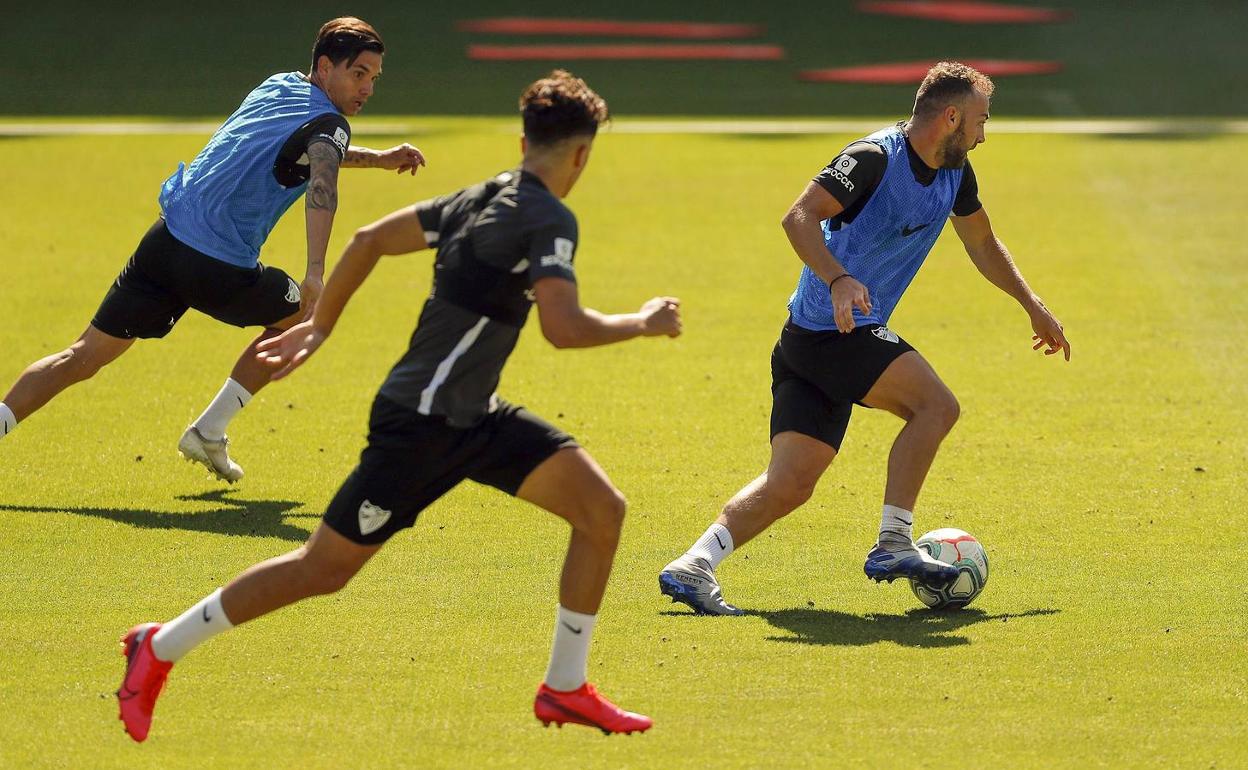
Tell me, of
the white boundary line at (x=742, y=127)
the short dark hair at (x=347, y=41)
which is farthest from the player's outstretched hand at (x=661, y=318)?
the white boundary line at (x=742, y=127)

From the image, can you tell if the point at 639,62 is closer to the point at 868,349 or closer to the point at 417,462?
the point at 868,349

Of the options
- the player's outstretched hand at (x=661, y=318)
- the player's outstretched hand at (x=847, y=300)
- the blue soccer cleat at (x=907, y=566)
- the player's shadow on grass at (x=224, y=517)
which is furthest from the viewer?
the player's shadow on grass at (x=224, y=517)

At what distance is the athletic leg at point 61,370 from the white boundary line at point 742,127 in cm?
958

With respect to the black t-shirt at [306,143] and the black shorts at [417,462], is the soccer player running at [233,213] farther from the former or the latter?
the black shorts at [417,462]

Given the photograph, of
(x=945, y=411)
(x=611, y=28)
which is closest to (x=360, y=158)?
(x=945, y=411)

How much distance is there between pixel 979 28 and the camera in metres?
22.8

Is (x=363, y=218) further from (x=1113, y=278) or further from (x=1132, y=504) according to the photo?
(x=1132, y=504)

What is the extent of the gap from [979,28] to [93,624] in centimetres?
1833

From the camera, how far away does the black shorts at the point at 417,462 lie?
214 inches

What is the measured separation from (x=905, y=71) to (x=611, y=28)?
4535 mm

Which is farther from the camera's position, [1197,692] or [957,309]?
[957,309]

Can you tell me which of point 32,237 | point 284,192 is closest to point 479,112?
point 32,237

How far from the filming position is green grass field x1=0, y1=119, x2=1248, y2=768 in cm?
574

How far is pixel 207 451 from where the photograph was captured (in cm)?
874
